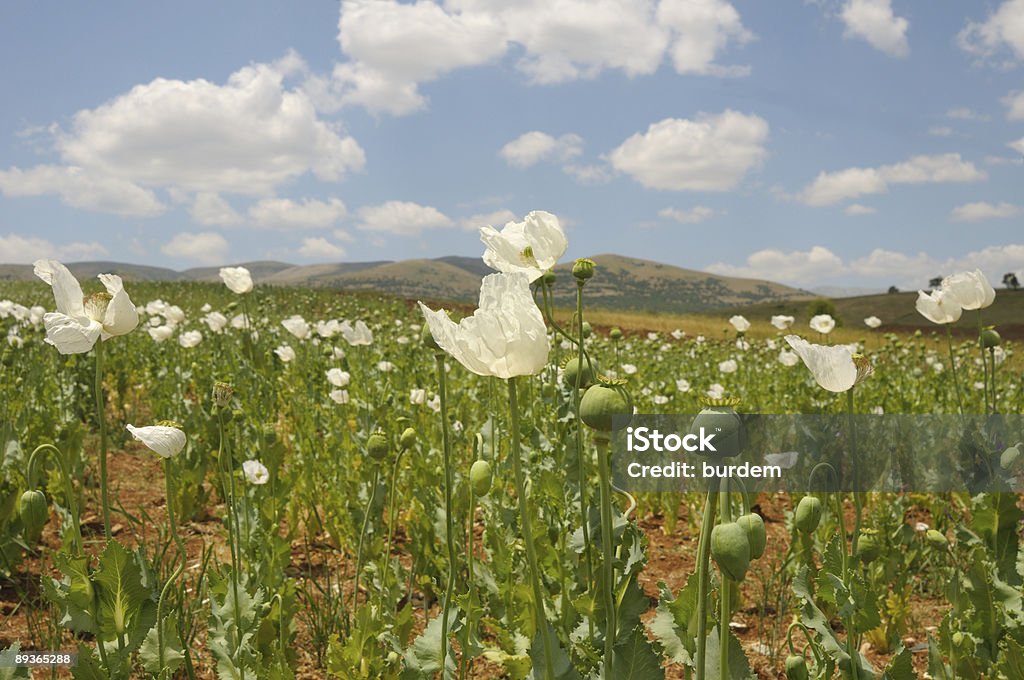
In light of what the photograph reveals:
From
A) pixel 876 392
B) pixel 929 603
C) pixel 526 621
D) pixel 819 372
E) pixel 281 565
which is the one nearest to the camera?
pixel 819 372

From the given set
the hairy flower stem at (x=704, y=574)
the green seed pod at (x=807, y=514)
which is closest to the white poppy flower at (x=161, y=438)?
the hairy flower stem at (x=704, y=574)

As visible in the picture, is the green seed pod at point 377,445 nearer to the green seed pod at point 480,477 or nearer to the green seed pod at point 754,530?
the green seed pod at point 480,477

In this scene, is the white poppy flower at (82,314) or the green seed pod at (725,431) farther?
the white poppy flower at (82,314)

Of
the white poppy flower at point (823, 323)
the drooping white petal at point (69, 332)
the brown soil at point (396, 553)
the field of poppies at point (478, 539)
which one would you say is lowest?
the brown soil at point (396, 553)

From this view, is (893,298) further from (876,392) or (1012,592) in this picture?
(1012,592)

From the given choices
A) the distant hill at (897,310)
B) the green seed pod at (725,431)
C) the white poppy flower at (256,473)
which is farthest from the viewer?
the distant hill at (897,310)

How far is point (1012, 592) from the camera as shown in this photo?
207 centimetres

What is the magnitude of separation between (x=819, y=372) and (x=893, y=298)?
86191 millimetres

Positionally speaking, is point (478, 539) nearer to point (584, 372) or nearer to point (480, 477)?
point (480, 477)

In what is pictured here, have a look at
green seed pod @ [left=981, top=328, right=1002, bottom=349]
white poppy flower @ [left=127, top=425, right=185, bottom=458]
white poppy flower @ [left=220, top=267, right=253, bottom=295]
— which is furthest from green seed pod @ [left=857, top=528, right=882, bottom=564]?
white poppy flower @ [left=220, top=267, right=253, bottom=295]

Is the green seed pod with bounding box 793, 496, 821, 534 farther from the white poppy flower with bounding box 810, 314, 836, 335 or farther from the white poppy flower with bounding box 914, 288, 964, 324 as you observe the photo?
the white poppy flower with bounding box 810, 314, 836, 335

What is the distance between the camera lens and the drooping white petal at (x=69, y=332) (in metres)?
1.59

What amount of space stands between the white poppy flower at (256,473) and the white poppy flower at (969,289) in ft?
9.59

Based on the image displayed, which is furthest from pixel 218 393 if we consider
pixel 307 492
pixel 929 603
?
pixel 929 603
